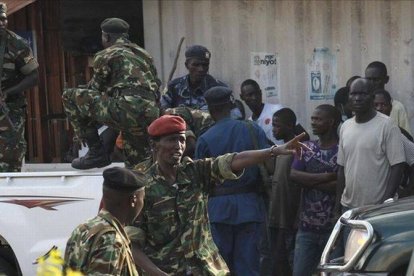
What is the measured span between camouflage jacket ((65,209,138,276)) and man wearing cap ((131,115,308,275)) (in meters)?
1.06

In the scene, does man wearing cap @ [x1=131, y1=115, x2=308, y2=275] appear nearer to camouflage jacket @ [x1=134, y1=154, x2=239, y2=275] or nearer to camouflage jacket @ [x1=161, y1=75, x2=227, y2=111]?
camouflage jacket @ [x1=134, y1=154, x2=239, y2=275]

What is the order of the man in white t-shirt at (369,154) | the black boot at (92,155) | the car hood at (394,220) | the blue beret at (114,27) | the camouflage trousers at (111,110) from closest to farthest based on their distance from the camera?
the car hood at (394,220) < the man in white t-shirt at (369,154) < the camouflage trousers at (111,110) < the blue beret at (114,27) < the black boot at (92,155)

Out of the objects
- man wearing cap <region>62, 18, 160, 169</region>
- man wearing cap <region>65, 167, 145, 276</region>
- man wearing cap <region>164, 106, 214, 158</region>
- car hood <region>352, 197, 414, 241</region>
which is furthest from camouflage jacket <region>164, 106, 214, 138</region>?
man wearing cap <region>65, 167, 145, 276</region>

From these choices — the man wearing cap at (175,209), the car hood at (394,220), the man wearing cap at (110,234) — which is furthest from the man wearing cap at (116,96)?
the man wearing cap at (110,234)

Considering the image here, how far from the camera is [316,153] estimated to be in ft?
24.1

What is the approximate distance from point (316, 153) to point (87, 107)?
70.0 inches

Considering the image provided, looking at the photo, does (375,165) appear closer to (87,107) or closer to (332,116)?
(332,116)

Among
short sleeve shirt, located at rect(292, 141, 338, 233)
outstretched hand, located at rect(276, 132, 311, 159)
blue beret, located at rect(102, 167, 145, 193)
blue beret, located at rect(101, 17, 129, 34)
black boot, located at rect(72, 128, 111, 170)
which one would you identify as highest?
blue beret, located at rect(101, 17, 129, 34)

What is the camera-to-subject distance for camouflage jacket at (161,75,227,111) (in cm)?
805

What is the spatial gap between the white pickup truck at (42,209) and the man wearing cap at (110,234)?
240cm

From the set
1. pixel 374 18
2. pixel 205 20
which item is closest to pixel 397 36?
pixel 374 18

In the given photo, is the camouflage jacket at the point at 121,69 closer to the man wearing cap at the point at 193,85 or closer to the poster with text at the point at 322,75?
the man wearing cap at the point at 193,85

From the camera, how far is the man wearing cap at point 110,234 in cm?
411

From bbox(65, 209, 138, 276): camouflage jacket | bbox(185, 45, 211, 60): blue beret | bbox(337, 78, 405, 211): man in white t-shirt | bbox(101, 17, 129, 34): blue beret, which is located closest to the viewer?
bbox(65, 209, 138, 276): camouflage jacket
